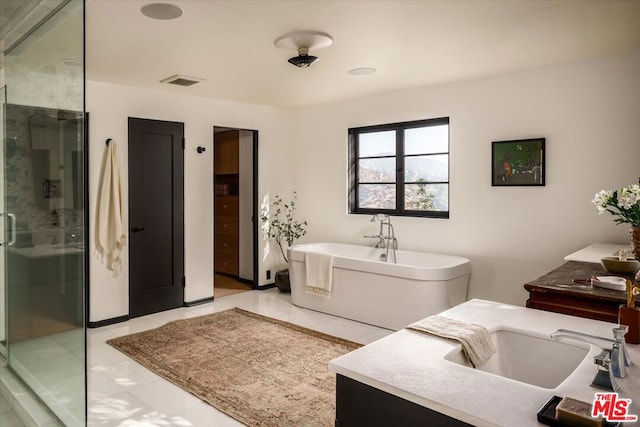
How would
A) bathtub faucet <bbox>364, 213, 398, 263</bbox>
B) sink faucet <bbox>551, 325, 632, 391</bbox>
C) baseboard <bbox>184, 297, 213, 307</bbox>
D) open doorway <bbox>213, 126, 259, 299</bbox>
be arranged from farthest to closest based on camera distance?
open doorway <bbox>213, 126, 259, 299</bbox>, baseboard <bbox>184, 297, 213, 307</bbox>, bathtub faucet <bbox>364, 213, 398, 263</bbox>, sink faucet <bbox>551, 325, 632, 391</bbox>

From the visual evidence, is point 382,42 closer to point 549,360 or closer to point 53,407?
point 549,360

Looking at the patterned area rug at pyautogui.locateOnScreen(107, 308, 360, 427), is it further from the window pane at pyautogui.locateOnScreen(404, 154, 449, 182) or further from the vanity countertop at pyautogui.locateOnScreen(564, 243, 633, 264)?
the window pane at pyautogui.locateOnScreen(404, 154, 449, 182)

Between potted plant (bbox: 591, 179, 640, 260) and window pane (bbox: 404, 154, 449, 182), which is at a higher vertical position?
window pane (bbox: 404, 154, 449, 182)

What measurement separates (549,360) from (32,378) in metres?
2.90

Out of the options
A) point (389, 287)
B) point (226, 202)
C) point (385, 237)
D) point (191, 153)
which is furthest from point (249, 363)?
point (226, 202)

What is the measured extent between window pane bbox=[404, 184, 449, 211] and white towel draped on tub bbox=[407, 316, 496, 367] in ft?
10.6

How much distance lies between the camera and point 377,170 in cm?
561

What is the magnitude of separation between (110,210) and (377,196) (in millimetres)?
2974

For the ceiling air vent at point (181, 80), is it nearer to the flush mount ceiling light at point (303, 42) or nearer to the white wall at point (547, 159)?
the flush mount ceiling light at point (303, 42)

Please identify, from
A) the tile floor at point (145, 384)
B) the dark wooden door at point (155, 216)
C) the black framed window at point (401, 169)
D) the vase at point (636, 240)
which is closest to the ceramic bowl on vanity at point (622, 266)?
the vase at point (636, 240)

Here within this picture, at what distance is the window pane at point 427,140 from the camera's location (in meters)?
4.94

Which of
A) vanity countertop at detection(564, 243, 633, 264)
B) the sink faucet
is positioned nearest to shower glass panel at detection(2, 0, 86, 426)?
the sink faucet

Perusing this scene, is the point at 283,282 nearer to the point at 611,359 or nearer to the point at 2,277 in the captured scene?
the point at 2,277

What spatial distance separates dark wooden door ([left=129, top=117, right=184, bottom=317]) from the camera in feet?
16.0
